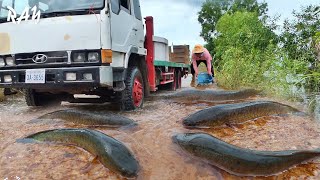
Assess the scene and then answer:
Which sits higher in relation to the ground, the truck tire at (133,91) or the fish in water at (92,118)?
the truck tire at (133,91)

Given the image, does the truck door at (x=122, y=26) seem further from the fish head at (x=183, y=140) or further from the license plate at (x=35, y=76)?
the fish head at (x=183, y=140)

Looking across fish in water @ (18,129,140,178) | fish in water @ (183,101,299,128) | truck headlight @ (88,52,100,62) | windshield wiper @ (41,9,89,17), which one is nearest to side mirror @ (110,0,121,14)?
windshield wiper @ (41,9,89,17)

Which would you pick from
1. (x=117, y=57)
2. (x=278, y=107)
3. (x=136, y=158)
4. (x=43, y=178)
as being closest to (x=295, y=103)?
(x=278, y=107)

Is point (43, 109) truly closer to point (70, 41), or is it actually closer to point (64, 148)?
point (70, 41)

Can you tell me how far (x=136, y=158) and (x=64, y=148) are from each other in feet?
2.86

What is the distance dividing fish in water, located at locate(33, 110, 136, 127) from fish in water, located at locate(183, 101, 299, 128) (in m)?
0.85

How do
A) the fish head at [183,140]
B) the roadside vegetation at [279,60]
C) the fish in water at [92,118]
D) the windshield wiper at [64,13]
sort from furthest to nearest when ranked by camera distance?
the roadside vegetation at [279,60]
the windshield wiper at [64,13]
the fish in water at [92,118]
the fish head at [183,140]

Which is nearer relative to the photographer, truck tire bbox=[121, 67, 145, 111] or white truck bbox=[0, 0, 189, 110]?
white truck bbox=[0, 0, 189, 110]

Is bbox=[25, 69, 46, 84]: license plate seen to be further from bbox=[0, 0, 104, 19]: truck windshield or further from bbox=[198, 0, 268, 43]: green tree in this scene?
bbox=[198, 0, 268, 43]: green tree

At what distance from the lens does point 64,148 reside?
383 centimetres

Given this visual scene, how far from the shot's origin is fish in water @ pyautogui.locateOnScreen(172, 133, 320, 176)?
3184 millimetres

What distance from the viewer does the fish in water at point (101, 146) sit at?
3186mm

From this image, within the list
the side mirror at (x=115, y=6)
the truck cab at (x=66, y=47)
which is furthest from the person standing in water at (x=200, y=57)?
the side mirror at (x=115, y=6)

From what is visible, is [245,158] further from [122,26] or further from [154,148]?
[122,26]
